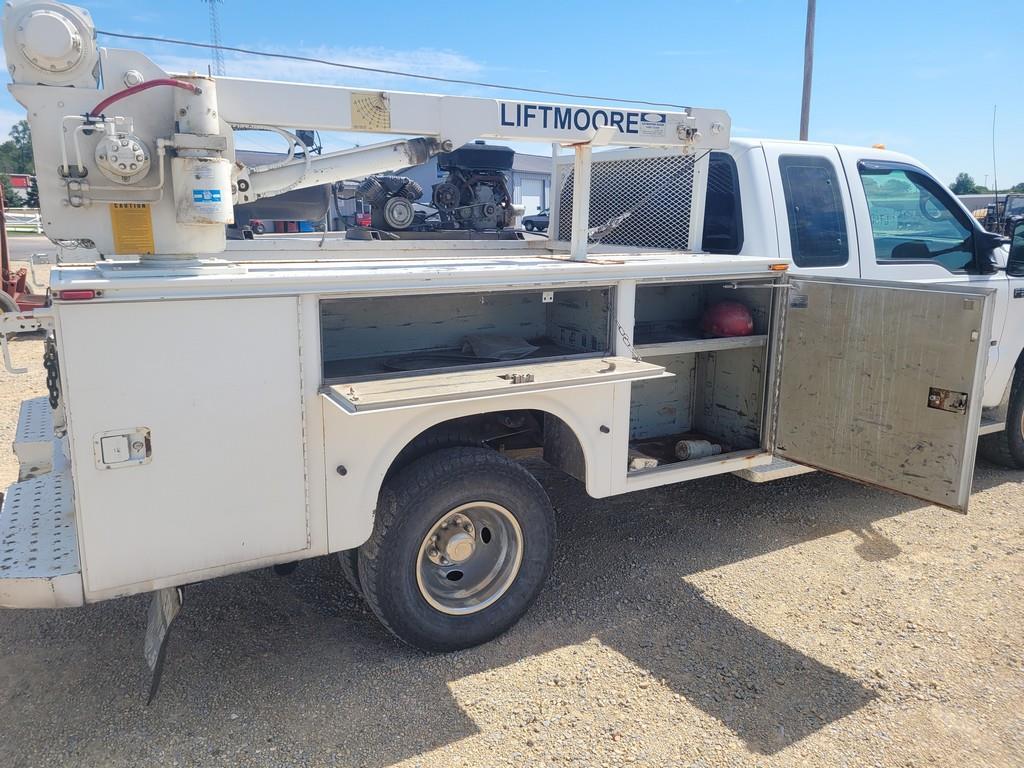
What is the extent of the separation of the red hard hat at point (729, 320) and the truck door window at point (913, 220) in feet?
3.74

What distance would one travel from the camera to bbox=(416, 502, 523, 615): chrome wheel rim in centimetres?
339

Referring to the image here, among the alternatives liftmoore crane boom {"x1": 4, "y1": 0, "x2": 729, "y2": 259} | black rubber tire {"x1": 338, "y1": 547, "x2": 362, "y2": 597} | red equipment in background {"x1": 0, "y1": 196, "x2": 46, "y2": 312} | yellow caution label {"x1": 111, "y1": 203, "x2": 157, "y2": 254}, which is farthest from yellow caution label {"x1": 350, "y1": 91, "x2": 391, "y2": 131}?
red equipment in background {"x1": 0, "y1": 196, "x2": 46, "y2": 312}

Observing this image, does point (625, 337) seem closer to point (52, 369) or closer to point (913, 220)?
point (52, 369)

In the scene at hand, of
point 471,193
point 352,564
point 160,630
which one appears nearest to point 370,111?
point 352,564

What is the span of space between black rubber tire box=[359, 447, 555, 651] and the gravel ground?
14 cm

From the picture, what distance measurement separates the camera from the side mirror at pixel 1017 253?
519 cm

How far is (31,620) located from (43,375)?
601cm

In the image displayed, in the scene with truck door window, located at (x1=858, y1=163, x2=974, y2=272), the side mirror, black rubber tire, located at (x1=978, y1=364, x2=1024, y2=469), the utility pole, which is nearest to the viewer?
truck door window, located at (x1=858, y1=163, x2=974, y2=272)

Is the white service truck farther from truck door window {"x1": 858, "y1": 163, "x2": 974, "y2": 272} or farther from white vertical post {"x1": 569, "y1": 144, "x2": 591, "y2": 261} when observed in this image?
truck door window {"x1": 858, "y1": 163, "x2": 974, "y2": 272}

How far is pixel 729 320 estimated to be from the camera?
441 centimetres

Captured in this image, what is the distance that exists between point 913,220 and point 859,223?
1.75 ft

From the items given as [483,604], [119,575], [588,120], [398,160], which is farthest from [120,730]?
[588,120]

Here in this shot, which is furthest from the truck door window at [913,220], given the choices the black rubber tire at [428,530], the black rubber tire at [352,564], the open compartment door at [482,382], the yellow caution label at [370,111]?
the black rubber tire at [352,564]

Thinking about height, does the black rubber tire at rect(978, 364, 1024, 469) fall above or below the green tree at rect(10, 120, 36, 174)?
below
